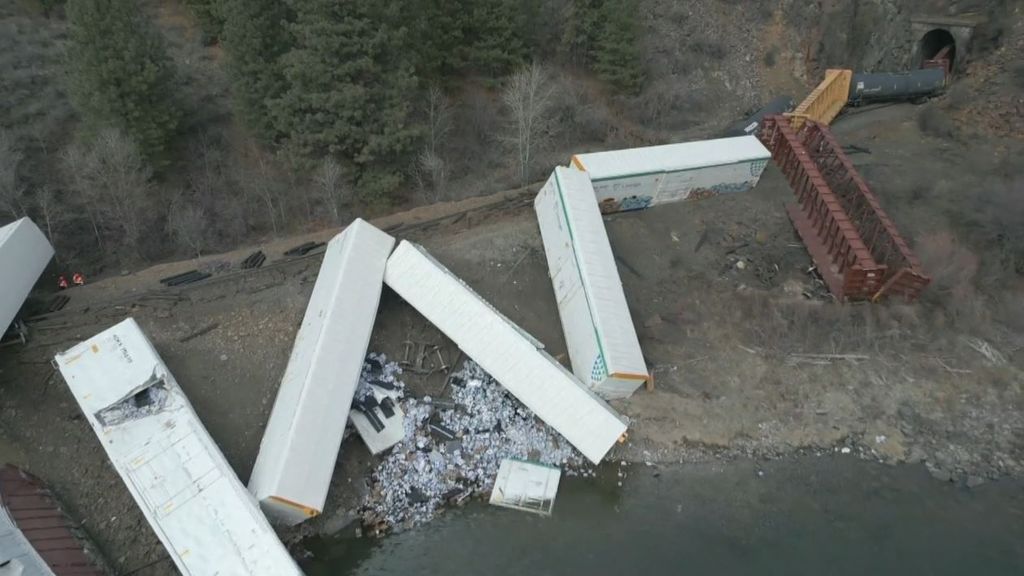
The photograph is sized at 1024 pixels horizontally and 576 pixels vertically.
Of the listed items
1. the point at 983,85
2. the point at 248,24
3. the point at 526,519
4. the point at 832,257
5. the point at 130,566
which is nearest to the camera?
the point at 130,566

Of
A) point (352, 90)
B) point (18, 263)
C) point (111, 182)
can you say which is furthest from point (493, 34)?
point (18, 263)

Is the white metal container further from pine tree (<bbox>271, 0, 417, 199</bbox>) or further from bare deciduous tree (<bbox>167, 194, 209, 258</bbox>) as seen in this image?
bare deciduous tree (<bbox>167, 194, 209, 258</bbox>)

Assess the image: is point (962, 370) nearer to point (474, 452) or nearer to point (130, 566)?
point (474, 452)

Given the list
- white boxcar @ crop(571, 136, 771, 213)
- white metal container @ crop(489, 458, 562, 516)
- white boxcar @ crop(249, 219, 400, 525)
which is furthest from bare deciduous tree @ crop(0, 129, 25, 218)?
white boxcar @ crop(571, 136, 771, 213)

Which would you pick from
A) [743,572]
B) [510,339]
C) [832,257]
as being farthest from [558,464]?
[832,257]

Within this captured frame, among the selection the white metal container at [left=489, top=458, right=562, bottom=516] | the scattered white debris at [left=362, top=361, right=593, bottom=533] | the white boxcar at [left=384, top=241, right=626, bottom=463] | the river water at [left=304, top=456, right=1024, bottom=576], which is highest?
the white boxcar at [left=384, top=241, right=626, bottom=463]

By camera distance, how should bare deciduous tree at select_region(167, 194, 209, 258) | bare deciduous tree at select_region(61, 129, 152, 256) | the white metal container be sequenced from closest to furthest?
the white metal container
bare deciduous tree at select_region(61, 129, 152, 256)
bare deciduous tree at select_region(167, 194, 209, 258)
